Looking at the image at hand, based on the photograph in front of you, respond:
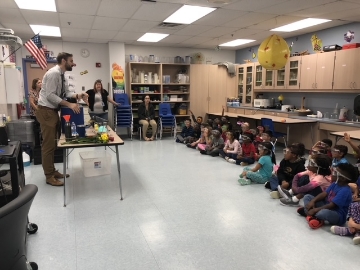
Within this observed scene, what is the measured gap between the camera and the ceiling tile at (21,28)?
223 inches

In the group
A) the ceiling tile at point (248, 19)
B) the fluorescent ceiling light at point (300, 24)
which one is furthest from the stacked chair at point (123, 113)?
the fluorescent ceiling light at point (300, 24)

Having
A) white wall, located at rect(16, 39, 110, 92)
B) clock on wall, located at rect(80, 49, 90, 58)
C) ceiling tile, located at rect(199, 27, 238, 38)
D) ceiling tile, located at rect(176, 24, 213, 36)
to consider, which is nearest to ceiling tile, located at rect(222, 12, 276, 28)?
ceiling tile, located at rect(199, 27, 238, 38)

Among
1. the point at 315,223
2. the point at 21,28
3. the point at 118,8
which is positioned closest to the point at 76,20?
the point at 118,8

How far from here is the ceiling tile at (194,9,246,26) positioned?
189 inches

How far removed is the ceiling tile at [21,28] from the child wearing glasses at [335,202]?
6105 mm

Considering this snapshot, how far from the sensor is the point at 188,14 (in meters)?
4.98

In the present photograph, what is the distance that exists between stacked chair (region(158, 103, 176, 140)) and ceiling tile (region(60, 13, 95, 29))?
9.71 feet

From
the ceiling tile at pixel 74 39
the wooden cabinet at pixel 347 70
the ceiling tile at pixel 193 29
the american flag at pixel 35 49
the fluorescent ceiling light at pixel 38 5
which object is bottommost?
the wooden cabinet at pixel 347 70

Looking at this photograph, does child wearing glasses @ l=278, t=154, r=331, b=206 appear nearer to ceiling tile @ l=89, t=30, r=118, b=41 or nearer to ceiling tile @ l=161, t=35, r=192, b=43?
ceiling tile @ l=161, t=35, r=192, b=43

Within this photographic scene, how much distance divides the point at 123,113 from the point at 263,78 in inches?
153

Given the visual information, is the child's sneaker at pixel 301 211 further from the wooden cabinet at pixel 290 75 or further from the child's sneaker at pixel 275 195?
the wooden cabinet at pixel 290 75

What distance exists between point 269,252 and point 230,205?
98 centimetres

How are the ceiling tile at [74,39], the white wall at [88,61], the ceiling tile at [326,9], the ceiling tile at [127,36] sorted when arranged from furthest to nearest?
the white wall at [88,61]
the ceiling tile at [74,39]
the ceiling tile at [127,36]
the ceiling tile at [326,9]

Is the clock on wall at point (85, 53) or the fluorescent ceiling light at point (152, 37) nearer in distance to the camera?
the fluorescent ceiling light at point (152, 37)
